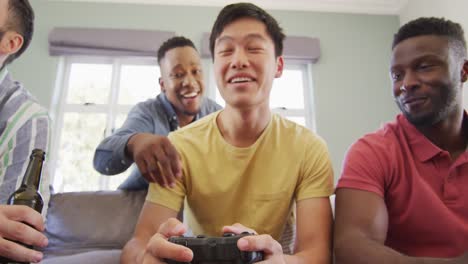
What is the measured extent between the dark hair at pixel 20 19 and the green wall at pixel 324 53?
2.01 m

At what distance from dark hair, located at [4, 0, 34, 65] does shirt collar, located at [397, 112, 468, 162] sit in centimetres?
122

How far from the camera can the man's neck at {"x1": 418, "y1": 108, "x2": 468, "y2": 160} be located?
3.42 feet

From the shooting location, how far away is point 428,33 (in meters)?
1.08

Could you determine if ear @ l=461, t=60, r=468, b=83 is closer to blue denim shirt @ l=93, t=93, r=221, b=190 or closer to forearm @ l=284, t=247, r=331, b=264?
forearm @ l=284, t=247, r=331, b=264

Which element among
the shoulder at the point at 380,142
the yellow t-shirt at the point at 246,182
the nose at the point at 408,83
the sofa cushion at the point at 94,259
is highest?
the nose at the point at 408,83

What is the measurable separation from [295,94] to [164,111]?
189 cm

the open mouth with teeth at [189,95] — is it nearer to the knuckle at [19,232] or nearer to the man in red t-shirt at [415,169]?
the man in red t-shirt at [415,169]

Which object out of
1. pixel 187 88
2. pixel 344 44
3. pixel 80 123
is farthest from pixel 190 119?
pixel 344 44

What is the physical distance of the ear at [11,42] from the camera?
1.10 m

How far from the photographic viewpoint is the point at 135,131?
4.55 ft

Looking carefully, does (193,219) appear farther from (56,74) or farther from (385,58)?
(385,58)

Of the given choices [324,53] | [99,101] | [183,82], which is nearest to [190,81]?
[183,82]

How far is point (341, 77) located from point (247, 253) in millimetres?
2880

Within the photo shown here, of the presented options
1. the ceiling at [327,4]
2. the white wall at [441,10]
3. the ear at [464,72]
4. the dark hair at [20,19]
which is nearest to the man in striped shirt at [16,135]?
the dark hair at [20,19]
